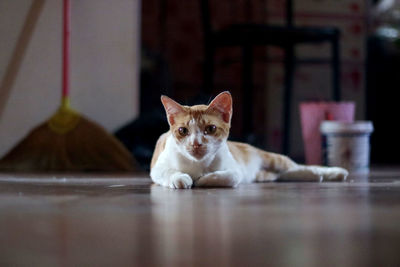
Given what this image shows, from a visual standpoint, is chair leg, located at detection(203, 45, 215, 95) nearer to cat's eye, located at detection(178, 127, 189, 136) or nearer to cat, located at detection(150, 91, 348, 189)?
cat, located at detection(150, 91, 348, 189)

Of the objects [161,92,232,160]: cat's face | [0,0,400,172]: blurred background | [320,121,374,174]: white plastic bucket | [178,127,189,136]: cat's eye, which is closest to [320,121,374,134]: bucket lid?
[320,121,374,174]: white plastic bucket

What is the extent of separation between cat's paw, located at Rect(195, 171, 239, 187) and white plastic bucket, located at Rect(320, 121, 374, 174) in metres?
0.78

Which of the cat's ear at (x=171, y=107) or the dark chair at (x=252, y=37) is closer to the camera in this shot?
the cat's ear at (x=171, y=107)

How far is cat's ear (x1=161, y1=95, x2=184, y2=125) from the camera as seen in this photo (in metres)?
1.32

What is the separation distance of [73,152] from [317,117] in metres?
0.92

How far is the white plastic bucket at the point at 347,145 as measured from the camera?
202 cm

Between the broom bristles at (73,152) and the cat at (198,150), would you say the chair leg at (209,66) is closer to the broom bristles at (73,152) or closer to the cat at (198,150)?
the broom bristles at (73,152)

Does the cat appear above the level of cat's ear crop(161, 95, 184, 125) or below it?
below

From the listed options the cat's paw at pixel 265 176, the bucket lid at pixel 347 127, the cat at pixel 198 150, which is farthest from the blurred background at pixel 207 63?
the cat at pixel 198 150

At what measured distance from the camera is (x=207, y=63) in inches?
98.2

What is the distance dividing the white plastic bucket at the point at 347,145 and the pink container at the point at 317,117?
5.4 inches

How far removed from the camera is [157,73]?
3.27m

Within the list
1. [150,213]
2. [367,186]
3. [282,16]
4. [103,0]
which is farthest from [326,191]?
[282,16]

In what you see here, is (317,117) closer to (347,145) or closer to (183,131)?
(347,145)
